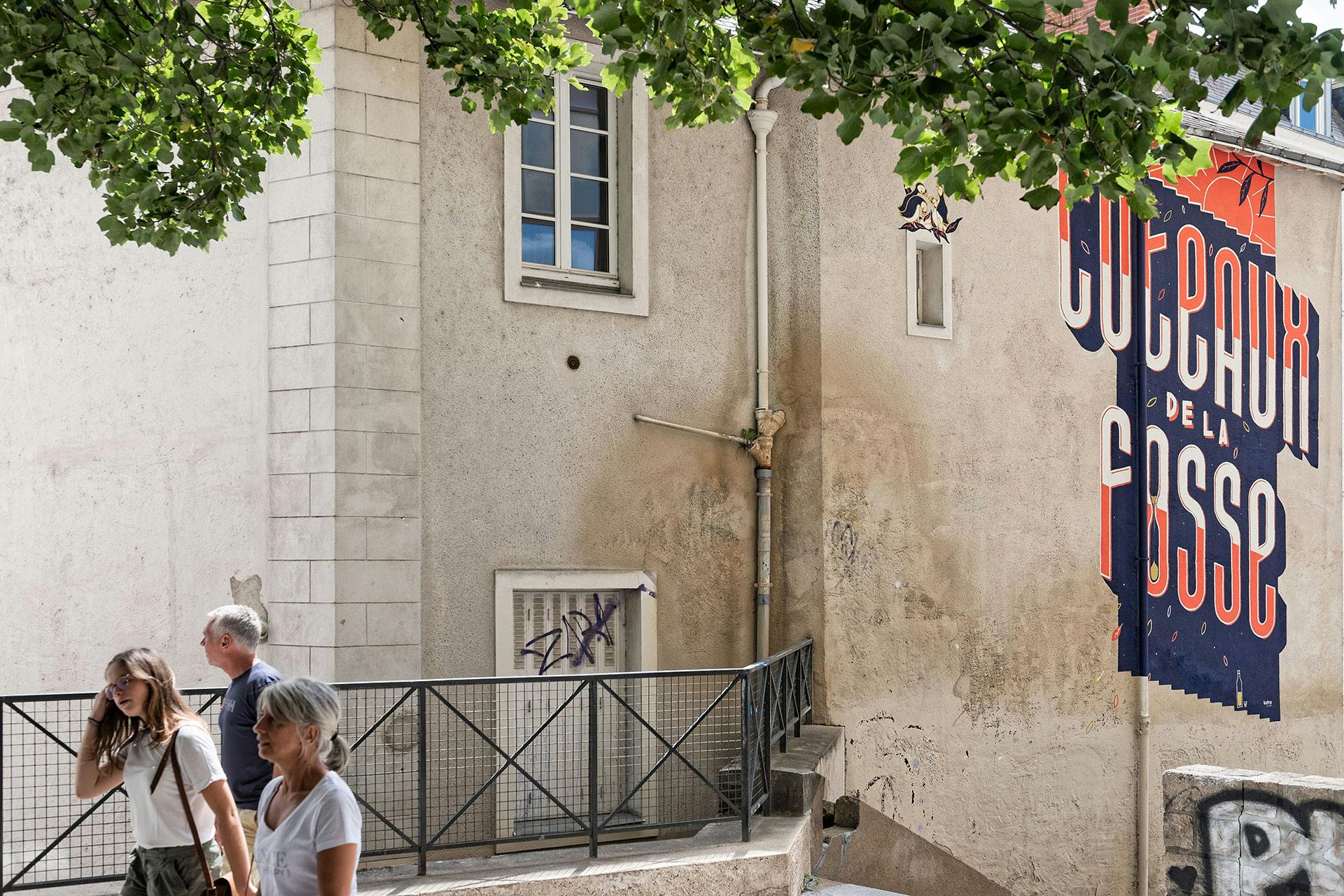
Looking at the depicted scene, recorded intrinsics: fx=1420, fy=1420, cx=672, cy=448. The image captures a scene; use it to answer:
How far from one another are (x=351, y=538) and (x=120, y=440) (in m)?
1.68

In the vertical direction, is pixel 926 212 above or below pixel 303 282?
above

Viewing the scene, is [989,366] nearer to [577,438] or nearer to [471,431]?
[577,438]

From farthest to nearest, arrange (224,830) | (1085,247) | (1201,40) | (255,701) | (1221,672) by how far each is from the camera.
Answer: (1221,672) < (1085,247) < (255,701) < (224,830) < (1201,40)

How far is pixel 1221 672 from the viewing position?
13.2 meters

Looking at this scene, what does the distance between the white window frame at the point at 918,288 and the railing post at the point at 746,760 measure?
3952 millimetres

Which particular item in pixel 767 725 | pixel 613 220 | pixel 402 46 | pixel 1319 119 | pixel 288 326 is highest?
pixel 1319 119

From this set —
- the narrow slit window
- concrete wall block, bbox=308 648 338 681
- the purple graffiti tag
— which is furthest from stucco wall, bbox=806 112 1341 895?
concrete wall block, bbox=308 648 338 681

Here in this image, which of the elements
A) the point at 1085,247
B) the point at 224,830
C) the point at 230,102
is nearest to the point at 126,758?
the point at 224,830

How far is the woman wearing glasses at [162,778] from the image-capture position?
179 inches

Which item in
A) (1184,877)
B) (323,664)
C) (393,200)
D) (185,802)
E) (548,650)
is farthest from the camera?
(548,650)

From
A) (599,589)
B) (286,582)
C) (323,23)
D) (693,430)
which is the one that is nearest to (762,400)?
(693,430)

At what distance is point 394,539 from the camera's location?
335 inches

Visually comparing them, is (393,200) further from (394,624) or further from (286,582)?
(394,624)

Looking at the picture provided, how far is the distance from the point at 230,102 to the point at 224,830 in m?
3.49
